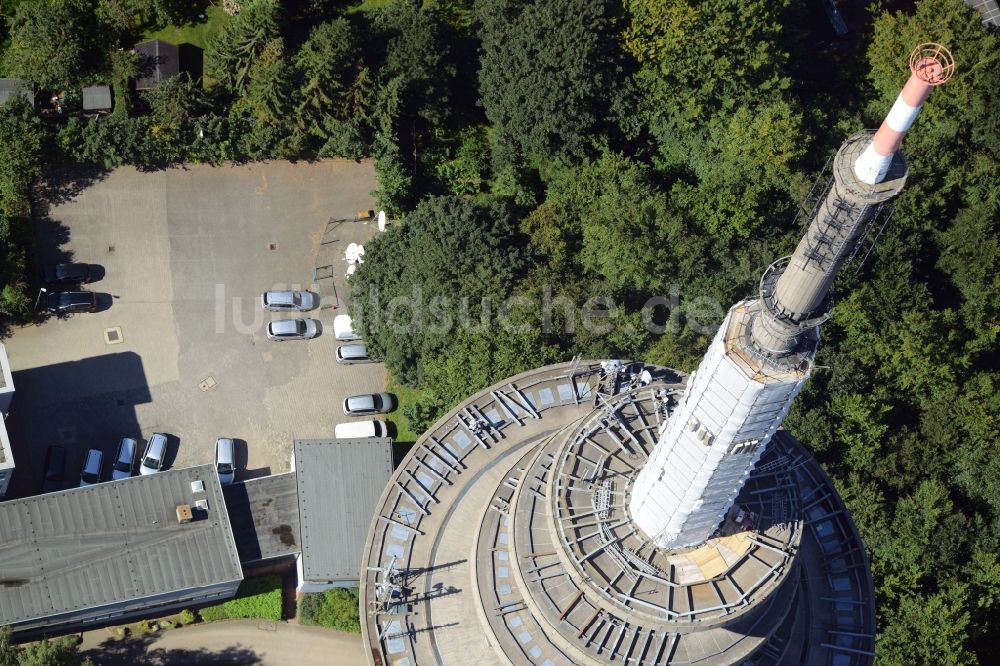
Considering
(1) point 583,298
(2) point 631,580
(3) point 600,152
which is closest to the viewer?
(2) point 631,580

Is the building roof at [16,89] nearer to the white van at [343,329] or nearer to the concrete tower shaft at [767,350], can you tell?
the white van at [343,329]

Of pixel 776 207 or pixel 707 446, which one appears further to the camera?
pixel 776 207

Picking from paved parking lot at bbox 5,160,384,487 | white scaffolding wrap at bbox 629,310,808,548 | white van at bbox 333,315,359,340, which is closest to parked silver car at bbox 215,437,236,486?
paved parking lot at bbox 5,160,384,487

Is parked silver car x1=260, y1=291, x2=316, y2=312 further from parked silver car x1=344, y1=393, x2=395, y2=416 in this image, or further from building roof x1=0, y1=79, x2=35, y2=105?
building roof x1=0, y1=79, x2=35, y2=105

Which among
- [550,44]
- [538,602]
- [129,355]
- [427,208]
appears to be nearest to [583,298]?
[427,208]

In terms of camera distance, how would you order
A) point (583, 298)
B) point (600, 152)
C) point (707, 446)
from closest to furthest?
point (707, 446) < point (583, 298) < point (600, 152)

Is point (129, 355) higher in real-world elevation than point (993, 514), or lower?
higher

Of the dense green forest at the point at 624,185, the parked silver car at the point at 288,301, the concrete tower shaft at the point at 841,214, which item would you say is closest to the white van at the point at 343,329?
the parked silver car at the point at 288,301

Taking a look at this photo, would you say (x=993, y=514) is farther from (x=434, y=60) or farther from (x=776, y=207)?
(x=434, y=60)
